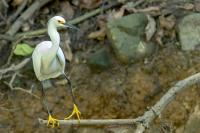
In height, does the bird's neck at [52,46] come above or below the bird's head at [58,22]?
below

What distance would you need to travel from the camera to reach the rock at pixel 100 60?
3.90 metres

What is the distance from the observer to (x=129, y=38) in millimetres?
3859

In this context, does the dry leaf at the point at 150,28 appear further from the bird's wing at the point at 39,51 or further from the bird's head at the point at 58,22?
A: the bird's head at the point at 58,22

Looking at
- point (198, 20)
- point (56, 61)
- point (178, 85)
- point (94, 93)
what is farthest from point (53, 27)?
point (198, 20)

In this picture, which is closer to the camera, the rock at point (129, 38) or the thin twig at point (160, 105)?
the thin twig at point (160, 105)

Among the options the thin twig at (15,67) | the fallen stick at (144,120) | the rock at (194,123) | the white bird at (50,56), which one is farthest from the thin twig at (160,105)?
the thin twig at (15,67)

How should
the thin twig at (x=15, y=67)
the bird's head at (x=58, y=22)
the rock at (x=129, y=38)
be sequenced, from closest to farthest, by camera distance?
the bird's head at (x=58, y=22)
the rock at (x=129, y=38)
the thin twig at (x=15, y=67)

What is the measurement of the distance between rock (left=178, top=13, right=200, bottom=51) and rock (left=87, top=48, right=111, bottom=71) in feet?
1.91

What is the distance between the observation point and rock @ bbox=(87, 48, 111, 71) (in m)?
3.90

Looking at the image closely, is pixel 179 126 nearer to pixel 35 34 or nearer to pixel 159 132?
pixel 159 132

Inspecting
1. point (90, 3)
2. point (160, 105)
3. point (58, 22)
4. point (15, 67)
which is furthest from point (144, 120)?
point (90, 3)

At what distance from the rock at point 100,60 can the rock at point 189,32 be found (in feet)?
1.91

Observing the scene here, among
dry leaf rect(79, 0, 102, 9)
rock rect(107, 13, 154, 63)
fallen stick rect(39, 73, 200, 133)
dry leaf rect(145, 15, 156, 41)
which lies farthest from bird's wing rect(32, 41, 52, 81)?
dry leaf rect(79, 0, 102, 9)

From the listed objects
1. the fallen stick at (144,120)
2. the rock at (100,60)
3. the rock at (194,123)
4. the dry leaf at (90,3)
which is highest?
the dry leaf at (90,3)
